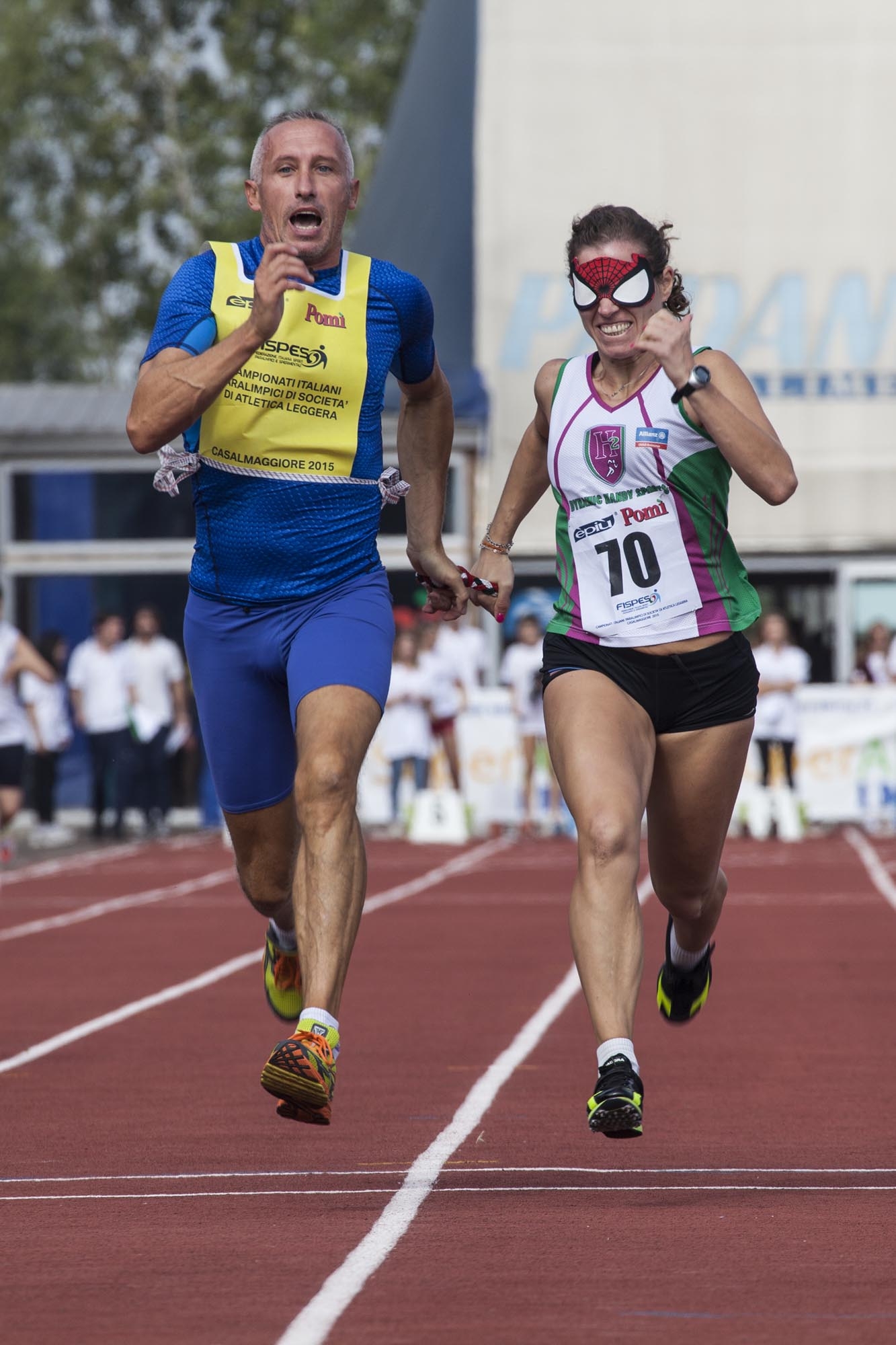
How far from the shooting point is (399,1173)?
582cm

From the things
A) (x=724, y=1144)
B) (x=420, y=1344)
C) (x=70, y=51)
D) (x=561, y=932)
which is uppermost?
(x=70, y=51)

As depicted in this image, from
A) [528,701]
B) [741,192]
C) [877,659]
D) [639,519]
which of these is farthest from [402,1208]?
[741,192]

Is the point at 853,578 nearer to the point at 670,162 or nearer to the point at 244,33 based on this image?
the point at 670,162

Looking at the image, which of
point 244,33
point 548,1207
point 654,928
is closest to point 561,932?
point 654,928

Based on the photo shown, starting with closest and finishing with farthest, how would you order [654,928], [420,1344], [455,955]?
[420,1344] < [455,955] < [654,928]

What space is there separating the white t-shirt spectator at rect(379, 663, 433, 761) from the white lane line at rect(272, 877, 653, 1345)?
12.6 m

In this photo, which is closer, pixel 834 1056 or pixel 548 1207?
pixel 548 1207

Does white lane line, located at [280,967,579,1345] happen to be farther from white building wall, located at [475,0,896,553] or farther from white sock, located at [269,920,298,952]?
white building wall, located at [475,0,896,553]

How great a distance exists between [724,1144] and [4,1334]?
2.62 metres

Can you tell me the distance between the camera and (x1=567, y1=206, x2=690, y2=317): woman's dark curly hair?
229 inches

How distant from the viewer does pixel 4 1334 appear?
4.09 metres

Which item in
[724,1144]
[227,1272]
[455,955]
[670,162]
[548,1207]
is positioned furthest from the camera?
[670,162]

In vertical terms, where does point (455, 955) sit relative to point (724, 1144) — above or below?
below

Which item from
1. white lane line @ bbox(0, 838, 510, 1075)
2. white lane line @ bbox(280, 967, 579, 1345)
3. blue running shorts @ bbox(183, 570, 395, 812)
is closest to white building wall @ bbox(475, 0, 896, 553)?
white lane line @ bbox(0, 838, 510, 1075)
